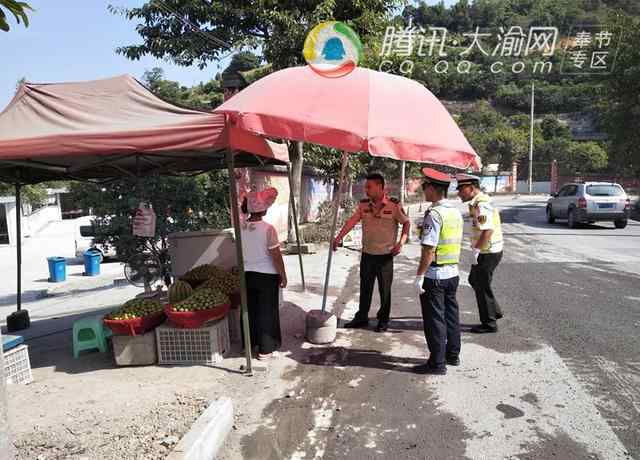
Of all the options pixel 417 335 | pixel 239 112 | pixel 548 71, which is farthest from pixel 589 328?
pixel 548 71

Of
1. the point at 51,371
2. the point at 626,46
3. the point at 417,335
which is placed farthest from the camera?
the point at 626,46

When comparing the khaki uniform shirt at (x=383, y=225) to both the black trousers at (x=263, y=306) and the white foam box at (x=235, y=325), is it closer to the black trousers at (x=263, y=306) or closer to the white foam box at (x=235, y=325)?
the black trousers at (x=263, y=306)

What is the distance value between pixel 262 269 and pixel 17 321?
154 inches

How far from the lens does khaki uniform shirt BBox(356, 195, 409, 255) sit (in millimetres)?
5070

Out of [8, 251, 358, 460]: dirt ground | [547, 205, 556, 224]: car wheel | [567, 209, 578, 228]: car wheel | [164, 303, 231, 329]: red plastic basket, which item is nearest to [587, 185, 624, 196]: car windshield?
[567, 209, 578, 228]: car wheel

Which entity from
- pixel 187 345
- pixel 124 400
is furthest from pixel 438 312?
pixel 124 400

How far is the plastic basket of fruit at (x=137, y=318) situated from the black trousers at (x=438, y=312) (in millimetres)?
2639

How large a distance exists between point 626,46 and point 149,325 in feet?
78.8

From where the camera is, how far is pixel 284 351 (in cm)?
481

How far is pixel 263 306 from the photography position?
14.9 feet

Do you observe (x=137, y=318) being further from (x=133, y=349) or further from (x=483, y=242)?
(x=483, y=242)

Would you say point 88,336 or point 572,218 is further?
point 572,218

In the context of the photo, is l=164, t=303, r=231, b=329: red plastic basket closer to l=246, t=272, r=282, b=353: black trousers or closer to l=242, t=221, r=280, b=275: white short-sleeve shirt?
l=246, t=272, r=282, b=353: black trousers

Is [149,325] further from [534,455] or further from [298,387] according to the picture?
[534,455]
